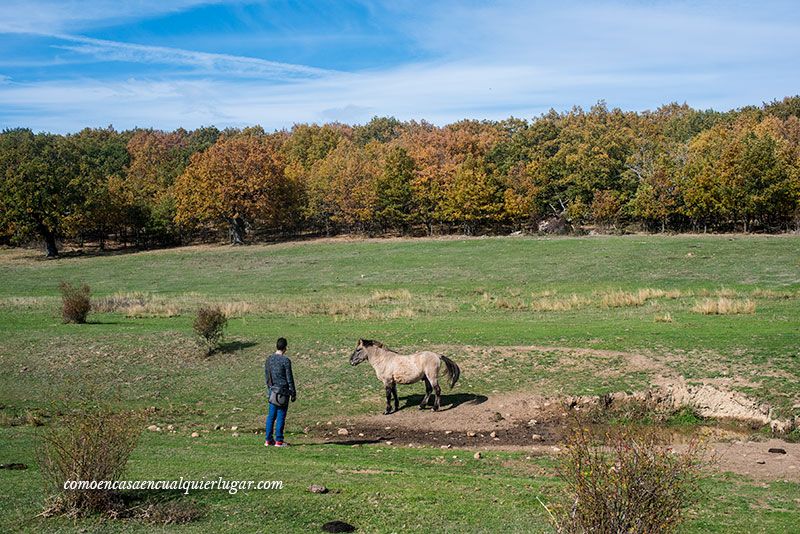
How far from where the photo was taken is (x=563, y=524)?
6758 millimetres

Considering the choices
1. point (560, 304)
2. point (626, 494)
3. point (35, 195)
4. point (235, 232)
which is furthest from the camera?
point (235, 232)

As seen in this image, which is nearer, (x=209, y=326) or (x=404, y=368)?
(x=404, y=368)

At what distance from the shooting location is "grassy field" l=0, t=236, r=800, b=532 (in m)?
10.0

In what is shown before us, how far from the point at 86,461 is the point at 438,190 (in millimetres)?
89606

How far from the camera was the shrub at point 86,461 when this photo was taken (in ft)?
30.5

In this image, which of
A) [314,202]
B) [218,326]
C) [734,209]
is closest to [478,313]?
[218,326]

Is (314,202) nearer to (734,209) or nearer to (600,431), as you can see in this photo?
(734,209)

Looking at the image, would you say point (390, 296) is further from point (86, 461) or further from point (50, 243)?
point (50, 243)

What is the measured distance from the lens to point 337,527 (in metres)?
8.98

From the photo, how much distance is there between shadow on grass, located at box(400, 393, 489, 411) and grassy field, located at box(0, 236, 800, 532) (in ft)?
2.01

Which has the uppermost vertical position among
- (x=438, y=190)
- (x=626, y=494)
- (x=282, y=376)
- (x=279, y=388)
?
(x=438, y=190)

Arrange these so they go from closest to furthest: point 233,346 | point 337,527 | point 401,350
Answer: point 337,527
point 401,350
point 233,346

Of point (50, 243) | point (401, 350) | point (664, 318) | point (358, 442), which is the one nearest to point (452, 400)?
point (358, 442)

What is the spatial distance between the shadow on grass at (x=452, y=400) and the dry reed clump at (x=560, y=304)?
51.7ft
